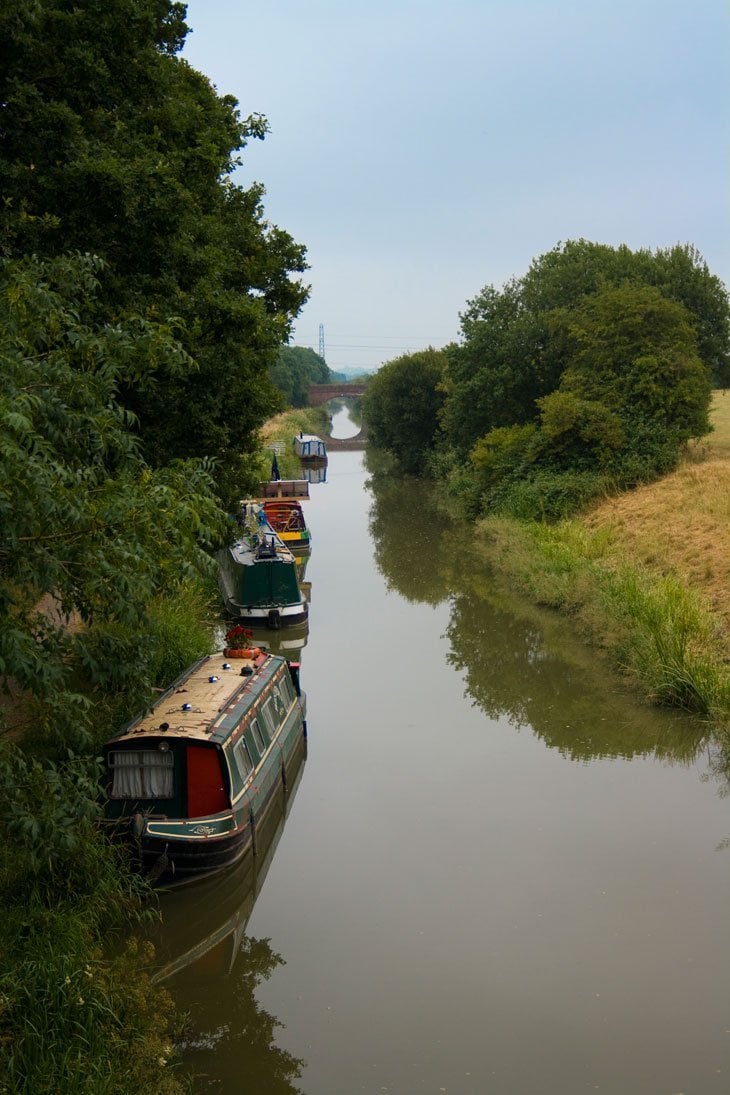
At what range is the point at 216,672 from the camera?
13.1 meters

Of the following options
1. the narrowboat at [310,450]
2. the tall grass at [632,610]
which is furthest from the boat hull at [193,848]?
the narrowboat at [310,450]

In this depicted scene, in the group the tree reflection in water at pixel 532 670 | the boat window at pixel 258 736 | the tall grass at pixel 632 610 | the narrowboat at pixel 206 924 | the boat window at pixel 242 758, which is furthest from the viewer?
the tall grass at pixel 632 610

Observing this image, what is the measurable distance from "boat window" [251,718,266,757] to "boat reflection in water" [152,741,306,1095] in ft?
2.84

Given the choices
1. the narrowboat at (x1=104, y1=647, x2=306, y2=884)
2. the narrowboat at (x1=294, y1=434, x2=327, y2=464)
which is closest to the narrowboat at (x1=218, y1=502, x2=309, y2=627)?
the narrowboat at (x1=104, y1=647, x2=306, y2=884)

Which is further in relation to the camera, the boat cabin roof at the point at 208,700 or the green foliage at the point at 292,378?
the green foliage at the point at 292,378

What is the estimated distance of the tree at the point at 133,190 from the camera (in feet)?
42.9

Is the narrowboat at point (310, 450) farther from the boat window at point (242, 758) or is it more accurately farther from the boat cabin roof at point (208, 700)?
the boat window at point (242, 758)

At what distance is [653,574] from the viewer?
20484 millimetres

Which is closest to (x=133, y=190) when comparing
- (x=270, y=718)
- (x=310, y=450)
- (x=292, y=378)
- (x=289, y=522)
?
(x=270, y=718)

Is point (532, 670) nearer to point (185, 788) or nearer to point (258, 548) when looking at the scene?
point (258, 548)

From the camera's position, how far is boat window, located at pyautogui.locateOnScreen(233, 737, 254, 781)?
10961mm

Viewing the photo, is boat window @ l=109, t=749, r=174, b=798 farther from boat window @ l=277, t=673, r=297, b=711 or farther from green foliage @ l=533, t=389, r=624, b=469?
green foliage @ l=533, t=389, r=624, b=469

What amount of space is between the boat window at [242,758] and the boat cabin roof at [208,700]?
23 cm

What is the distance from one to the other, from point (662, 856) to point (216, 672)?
5.67 m
